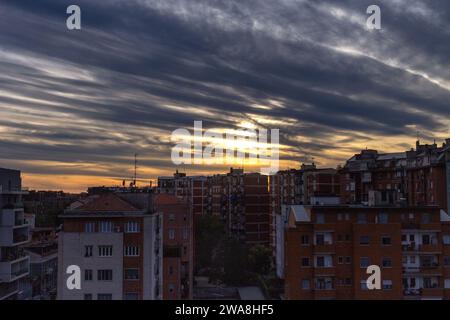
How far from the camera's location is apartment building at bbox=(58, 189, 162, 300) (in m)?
15.1

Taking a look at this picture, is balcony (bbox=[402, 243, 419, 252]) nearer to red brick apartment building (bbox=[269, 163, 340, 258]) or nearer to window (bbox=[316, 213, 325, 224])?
window (bbox=[316, 213, 325, 224])

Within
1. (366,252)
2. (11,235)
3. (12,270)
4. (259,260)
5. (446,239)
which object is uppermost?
(11,235)

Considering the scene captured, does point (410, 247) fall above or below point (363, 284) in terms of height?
above

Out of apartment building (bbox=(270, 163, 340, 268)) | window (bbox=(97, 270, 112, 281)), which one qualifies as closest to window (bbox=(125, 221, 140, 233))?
window (bbox=(97, 270, 112, 281))

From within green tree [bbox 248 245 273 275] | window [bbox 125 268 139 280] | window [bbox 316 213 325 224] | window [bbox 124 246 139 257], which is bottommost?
green tree [bbox 248 245 273 275]

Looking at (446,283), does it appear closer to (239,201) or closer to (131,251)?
(131,251)

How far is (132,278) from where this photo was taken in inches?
609

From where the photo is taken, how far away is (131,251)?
1554 centimetres

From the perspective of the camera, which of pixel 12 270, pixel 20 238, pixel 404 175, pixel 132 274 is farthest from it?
pixel 404 175

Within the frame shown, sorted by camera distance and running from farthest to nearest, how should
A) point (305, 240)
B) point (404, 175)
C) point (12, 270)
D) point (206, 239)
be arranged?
1. point (206, 239)
2. point (404, 175)
3. point (12, 270)
4. point (305, 240)

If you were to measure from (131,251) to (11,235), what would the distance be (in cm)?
661

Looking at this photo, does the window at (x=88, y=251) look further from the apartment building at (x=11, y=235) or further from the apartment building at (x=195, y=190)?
the apartment building at (x=195, y=190)

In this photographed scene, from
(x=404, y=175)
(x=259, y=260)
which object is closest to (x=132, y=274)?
(x=259, y=260)
